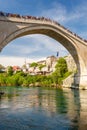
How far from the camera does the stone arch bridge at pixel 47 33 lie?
2976 centimetres

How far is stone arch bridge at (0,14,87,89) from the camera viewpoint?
97.6ft

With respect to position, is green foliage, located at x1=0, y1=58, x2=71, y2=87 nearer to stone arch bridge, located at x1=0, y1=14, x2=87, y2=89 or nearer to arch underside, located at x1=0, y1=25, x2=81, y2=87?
stone arch bridge, located at x1=0, y1=14, x2=87, y2=89

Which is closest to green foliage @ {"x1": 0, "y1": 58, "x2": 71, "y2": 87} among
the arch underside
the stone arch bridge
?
the stone arch bridge

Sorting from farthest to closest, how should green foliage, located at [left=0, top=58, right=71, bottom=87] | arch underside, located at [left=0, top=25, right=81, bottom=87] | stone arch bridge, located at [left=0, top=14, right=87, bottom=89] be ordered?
green foliage, located at [left=0, top=58, right=71, bottom=87]
arch underside, located at [left=0, top=25, right=81, bottom=87]
stone arch bridge, located at [left=0, top=14, right=87, bottom=89]

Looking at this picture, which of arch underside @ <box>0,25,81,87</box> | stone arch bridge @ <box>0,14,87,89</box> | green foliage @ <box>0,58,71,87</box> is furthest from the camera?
green foliage @ <box>0,58,71,87</box>

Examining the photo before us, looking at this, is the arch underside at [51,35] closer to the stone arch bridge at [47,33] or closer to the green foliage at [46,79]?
the stone arch bridge at [47,33]

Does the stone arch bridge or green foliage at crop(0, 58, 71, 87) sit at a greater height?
the stone arch bridge

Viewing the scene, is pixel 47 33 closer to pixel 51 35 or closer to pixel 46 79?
pixel 51 35

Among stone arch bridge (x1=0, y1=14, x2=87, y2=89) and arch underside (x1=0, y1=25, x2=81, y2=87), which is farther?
arch underside (x1=0, y1=25, x2=81, y2=87)

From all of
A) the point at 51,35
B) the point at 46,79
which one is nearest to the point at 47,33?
the point at 51,35

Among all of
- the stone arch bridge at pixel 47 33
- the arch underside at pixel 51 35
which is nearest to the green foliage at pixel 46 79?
the stone arch bridge at pixel 47 33

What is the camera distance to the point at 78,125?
12312 millimetres

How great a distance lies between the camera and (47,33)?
35625 millimetres

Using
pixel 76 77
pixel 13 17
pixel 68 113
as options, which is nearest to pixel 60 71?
pixel 76 77
